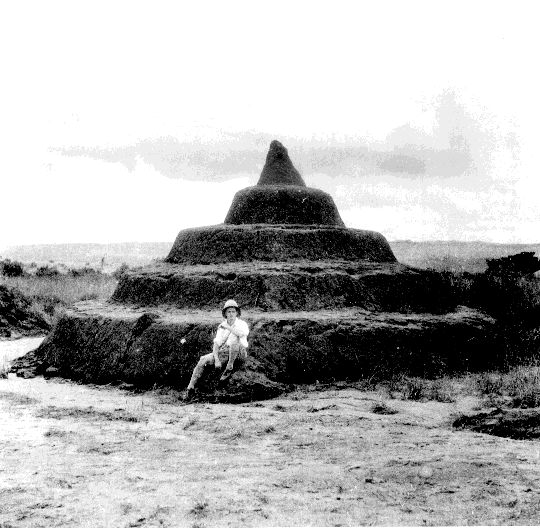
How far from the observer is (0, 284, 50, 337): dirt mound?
16.3 m

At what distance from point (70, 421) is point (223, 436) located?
1642 millimetres

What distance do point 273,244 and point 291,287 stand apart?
42.0 inches

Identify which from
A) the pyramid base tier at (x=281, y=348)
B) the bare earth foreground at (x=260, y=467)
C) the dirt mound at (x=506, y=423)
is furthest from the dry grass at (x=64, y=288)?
the dirt mound at (x=506, y=423)

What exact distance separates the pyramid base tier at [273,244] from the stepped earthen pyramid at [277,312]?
16 millimetres

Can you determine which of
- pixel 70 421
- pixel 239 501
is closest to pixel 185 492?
pixel 239 501

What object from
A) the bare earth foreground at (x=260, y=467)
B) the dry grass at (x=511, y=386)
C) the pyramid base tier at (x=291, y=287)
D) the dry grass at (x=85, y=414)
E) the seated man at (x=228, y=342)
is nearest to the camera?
the bare earth foreground at (x=260, y=467)

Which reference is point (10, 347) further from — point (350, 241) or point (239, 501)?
point (239, 501)

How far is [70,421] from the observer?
6520 mm

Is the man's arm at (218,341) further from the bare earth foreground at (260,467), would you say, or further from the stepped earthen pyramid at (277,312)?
the bare earth foreground at (260,467)

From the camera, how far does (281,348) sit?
7.98 meters

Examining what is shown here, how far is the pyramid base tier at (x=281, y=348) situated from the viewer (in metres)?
7.95

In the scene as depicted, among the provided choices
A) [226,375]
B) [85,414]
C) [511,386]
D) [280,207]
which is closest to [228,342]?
[226,375]

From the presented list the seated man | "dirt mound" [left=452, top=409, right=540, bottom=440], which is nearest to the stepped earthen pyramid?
the seated man

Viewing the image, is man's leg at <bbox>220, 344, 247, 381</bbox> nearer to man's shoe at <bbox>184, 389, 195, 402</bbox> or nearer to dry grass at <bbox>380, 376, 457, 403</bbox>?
man's shoe at <bbox>184, 389, 195, 402</bbox>
